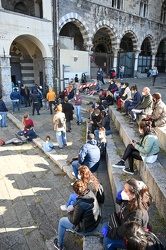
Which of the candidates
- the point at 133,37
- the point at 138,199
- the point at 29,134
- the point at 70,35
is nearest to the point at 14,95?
the point at 29,134

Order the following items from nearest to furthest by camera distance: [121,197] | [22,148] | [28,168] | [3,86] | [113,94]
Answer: [121,197], [28,168], [22,148], [113,94], [3,86]

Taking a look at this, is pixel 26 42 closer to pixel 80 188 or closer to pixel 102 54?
pixel 102 54

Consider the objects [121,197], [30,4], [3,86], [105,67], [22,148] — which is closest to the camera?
[121,197]

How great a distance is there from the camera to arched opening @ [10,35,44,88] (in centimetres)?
1642

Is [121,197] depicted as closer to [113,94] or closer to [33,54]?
[113,94]

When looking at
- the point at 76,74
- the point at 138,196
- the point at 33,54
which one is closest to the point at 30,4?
the point at 33,54

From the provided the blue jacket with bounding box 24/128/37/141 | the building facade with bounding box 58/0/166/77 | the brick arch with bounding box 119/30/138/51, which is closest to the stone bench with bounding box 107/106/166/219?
the blue jacket with bounding box 24/128/37/141

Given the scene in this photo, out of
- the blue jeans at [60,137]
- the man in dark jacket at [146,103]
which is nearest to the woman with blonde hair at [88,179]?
the man in dark jacket at [146,103]

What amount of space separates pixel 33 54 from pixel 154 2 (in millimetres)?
14662

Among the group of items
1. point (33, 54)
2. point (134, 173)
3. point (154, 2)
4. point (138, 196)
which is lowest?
point (134, 173)

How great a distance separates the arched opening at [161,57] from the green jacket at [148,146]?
2514 cm

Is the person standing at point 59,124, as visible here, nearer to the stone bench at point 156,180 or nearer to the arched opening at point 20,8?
the stone bench at point 156,180

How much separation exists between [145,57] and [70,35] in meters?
10.0

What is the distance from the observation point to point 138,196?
2.33 m
